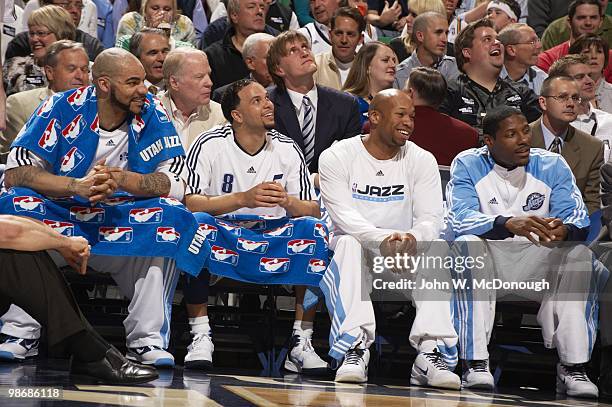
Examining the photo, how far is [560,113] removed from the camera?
6.41m

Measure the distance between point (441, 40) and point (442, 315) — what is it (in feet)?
10.7

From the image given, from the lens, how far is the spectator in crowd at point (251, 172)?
5.46 m

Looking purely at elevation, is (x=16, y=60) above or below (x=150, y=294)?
above

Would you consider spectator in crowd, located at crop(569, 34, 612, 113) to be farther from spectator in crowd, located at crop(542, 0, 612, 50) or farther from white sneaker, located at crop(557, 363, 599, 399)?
white sneaker, located at crop(557, 363, 599, 399)

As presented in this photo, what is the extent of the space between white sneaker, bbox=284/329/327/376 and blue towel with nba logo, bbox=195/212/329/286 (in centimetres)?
28

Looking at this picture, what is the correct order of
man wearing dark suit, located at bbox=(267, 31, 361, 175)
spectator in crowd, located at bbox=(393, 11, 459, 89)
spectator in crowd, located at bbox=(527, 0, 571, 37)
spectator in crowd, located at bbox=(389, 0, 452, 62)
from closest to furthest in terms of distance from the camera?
1. man wearing dark suit, located at bbox=(267, 31, 361, 175)
2. spectator in crowd, located at bbox=(393, 11, 459, 89)
3. spectator in crowd, located at bbox=(389, 0, 452, 62)
4. spectator in crowd, located at bbox=(527, 0, 571, 37)

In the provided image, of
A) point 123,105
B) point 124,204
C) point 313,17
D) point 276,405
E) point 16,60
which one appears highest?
point 313,17

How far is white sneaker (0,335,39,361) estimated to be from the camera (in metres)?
5.08

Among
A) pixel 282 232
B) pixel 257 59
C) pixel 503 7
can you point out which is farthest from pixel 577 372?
pixel 503 7

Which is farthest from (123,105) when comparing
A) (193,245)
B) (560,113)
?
(560,113)

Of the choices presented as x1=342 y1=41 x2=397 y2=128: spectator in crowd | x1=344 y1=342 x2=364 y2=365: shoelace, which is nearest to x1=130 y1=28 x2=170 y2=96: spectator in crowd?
x1=342 y1=41 x2=397 y2=128: spectator in crowd

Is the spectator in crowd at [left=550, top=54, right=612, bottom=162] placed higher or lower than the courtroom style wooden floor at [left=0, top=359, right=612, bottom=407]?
higher

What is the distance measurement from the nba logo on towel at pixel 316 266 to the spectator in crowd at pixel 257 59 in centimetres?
195

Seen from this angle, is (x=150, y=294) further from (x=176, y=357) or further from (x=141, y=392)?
(x=141, y=392)
